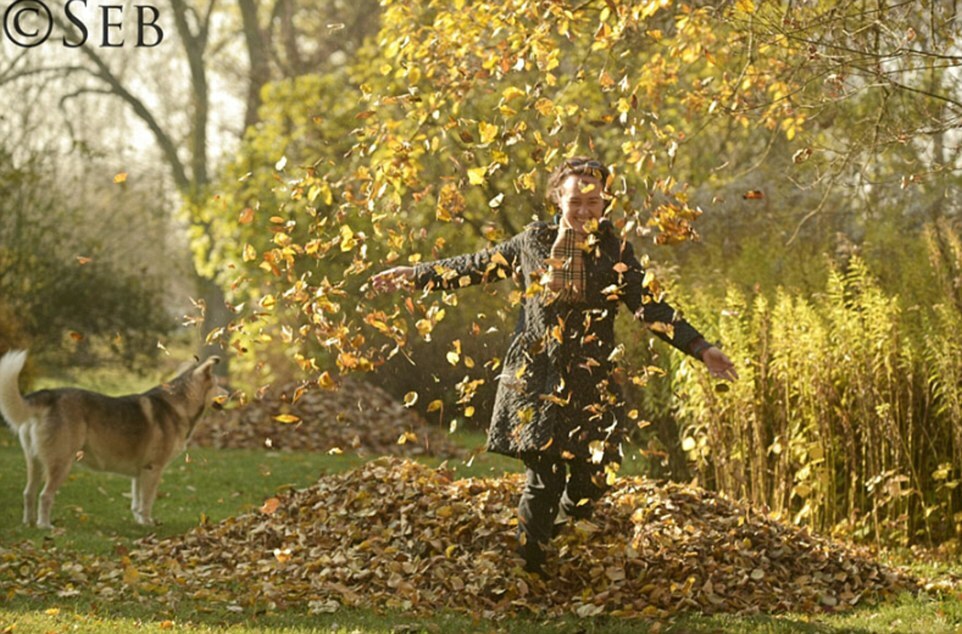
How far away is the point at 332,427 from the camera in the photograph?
14188 mm

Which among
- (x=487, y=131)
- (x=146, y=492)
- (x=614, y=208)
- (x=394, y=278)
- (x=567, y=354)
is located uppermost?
(x=487, y=131)

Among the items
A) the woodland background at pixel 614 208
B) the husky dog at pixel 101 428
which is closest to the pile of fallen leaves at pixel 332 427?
the woodland background at pixel 614 208

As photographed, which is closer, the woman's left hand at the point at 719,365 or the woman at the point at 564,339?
the woman's left hand at the point at 719,365

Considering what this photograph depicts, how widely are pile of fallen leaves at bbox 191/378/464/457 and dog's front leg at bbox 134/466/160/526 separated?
475cm

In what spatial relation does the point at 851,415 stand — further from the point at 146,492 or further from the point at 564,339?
the point at 146,492

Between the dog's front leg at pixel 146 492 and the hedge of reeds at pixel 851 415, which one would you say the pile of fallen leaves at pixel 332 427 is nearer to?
the dog's front leg at pixel 146 492

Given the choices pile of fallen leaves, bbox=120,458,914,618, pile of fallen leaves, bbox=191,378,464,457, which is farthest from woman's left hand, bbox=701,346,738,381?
pile of fallen leaves, bbox=191,378,464,457

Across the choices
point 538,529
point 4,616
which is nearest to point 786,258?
point 538,529

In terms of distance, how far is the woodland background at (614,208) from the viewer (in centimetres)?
583

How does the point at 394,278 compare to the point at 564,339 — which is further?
the point at 394,278

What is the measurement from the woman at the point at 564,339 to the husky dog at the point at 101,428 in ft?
11.8

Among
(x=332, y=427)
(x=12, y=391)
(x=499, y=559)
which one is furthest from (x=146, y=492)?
(x=332, y=427)

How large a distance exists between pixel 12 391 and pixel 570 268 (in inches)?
175

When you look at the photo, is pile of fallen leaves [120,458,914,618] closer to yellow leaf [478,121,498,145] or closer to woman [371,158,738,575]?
woman [371,158,738,575]
